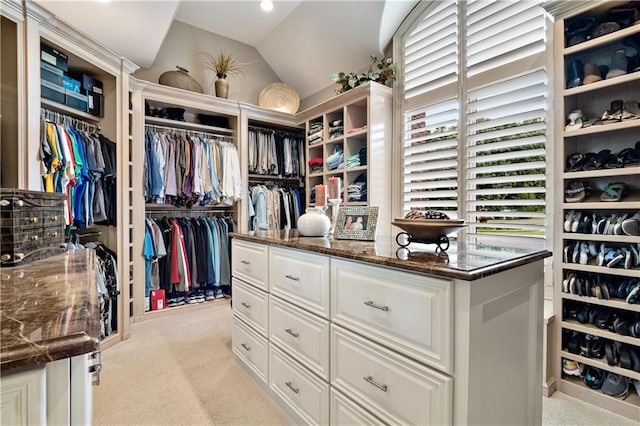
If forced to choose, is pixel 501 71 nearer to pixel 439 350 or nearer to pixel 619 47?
pixel 619 47

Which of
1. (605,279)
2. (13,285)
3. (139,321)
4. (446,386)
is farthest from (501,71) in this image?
(139,321)

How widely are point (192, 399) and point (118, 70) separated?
2.68 m

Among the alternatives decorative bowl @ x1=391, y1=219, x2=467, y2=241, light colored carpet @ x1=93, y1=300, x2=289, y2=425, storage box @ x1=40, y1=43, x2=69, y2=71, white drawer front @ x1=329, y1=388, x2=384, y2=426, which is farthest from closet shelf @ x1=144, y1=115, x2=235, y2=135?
white drawer front @ x1=329, y1=388, x2=384, y2=426

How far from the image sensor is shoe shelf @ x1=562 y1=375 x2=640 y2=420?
1.78 metres

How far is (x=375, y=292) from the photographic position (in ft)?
4.30

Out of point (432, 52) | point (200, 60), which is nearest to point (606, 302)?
point (432, 52)

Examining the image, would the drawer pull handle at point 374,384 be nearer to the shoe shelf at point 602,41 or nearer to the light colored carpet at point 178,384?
the light colored carpet at point 178,384

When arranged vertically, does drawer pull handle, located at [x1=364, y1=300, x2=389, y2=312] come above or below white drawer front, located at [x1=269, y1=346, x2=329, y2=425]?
above

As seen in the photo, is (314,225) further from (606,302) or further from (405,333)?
(606,302)

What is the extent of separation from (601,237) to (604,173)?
366 millimetres

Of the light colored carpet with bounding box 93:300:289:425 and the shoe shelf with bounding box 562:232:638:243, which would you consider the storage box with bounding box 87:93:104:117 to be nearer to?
the light colored carpet with bounding box 93:300:289:425

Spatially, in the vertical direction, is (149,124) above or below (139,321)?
above

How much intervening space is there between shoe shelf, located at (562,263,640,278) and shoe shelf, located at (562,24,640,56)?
4.25 feet

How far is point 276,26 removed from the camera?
4.05 m
